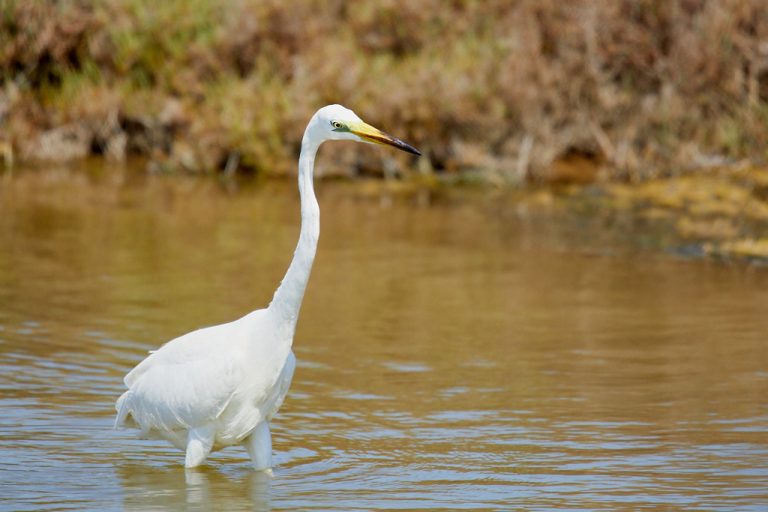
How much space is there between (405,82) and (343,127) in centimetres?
1103

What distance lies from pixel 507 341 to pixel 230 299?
7.93ft

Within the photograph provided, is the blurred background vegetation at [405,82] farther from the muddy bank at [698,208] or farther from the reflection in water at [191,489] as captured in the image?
the reflection in water at [191,489]

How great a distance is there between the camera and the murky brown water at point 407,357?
652 cm

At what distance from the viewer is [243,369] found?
21.2ft

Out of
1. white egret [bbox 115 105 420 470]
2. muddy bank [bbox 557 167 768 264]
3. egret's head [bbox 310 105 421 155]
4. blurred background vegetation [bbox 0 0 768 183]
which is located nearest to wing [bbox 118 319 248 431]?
white egret [bbox 115 105 420 470]

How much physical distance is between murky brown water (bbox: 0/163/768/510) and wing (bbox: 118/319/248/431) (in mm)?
325

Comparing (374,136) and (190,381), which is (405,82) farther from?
(190,381)

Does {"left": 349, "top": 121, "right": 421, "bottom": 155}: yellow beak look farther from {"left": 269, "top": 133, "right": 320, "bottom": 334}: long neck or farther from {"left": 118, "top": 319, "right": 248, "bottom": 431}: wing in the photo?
{"left": 118, "top": 319, "right": 248, "bottom": 431}: wing

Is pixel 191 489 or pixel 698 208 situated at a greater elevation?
pixel 698 208

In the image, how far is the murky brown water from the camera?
652 centimetres

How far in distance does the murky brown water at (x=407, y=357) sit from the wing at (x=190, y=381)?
325mm

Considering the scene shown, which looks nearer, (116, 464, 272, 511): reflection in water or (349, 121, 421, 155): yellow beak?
(116, 464, 272, 511): reflection in water

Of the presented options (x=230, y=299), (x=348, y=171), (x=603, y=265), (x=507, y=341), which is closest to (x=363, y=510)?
(x=507, y=341)

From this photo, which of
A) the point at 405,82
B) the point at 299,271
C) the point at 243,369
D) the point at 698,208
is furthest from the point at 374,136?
the point at 405,82
